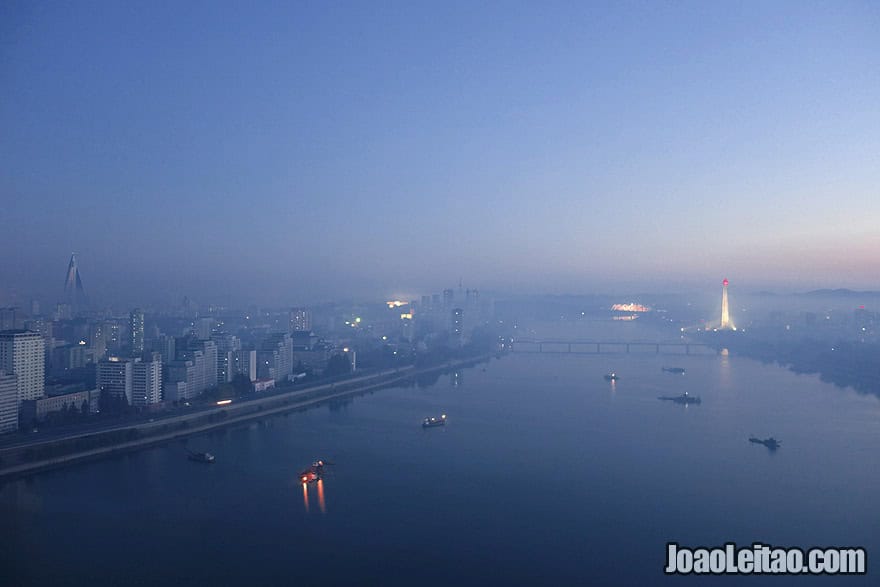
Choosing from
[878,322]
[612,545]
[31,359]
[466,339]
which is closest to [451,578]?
[612,545]

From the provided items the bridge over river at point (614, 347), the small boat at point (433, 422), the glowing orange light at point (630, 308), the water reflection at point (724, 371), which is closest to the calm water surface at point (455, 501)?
the small boat at point (433, 422)

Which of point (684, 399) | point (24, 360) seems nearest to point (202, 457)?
point (24, 360)

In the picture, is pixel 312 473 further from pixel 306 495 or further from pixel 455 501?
pixel 455 501

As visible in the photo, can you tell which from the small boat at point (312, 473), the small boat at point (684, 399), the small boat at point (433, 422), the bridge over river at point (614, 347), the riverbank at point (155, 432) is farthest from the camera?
the bridge over river at point (614, 347)

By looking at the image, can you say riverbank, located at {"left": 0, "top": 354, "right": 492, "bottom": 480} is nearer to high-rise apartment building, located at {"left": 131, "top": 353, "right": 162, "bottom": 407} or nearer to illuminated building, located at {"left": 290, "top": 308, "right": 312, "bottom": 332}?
high-rise apartment building, located at {"left": 131, "top": 353, "right": 162, "bottom": 407}

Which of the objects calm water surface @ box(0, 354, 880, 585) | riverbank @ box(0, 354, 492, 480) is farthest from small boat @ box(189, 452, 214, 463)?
riverbank @ box(0, 354, 492, 480)

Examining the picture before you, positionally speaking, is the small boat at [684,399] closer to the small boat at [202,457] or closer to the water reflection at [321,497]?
the water reflection at [321,497]

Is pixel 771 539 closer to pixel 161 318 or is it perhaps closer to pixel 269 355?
pixel 269 355
